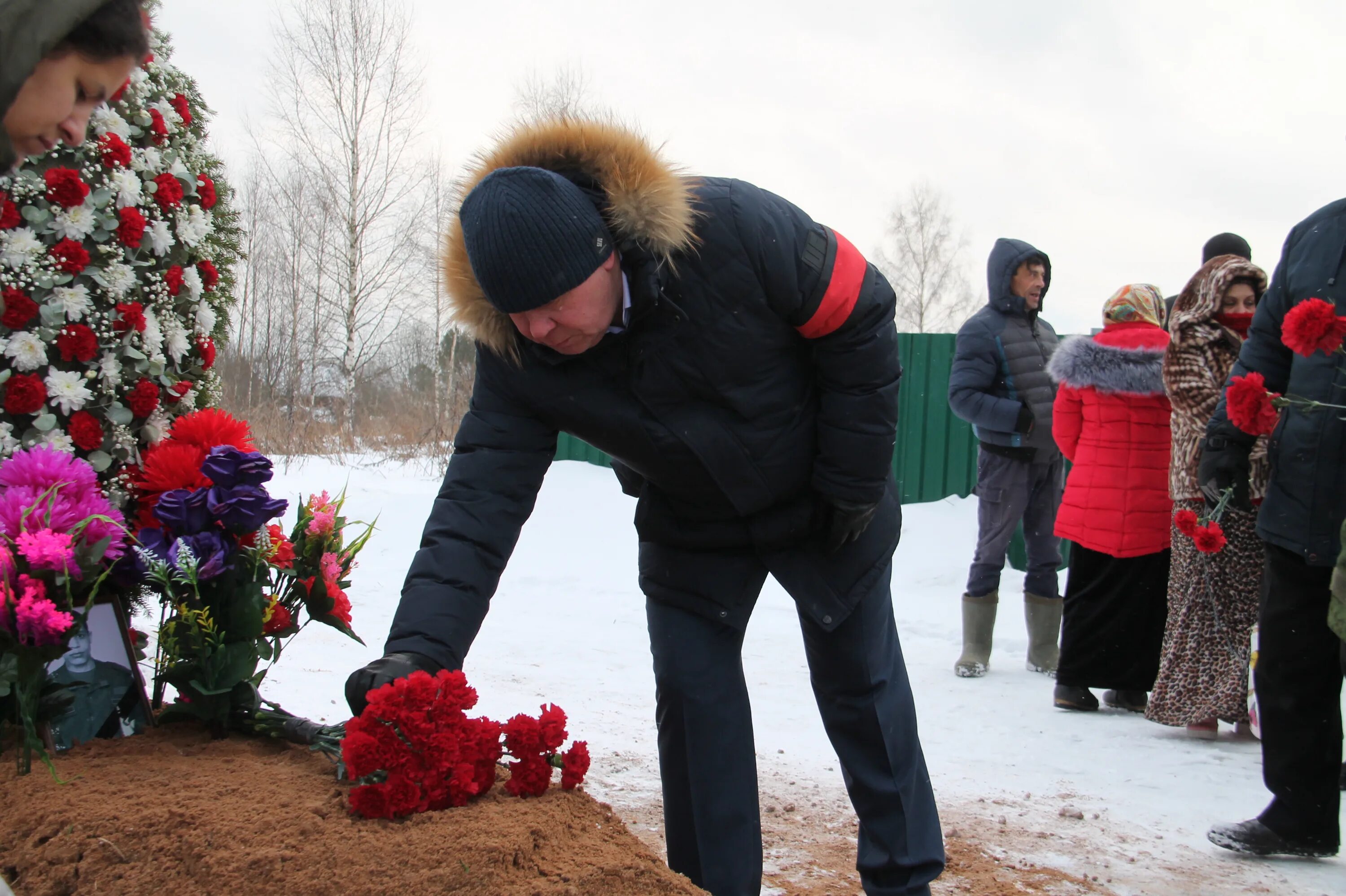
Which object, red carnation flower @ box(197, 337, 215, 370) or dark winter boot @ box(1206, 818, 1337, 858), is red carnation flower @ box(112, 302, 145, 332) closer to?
red carnation flower @ box(197, 337, 215, 370)

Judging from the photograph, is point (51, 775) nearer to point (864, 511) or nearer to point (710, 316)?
point (710, 316)

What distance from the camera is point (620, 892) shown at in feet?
5.15

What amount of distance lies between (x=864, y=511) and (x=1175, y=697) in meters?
2.83

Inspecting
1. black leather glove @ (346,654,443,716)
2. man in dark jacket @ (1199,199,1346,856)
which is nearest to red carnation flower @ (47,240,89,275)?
black leather glove @ (346,654,443,716)

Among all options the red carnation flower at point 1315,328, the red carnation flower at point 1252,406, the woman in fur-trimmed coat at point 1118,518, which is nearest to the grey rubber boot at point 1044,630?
the woman in fur-trimmed coat at point 1118,518

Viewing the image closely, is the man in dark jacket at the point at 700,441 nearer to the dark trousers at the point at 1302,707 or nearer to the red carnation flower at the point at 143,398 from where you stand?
the red carnation flower at the point at 143,398

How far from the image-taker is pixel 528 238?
1916 millimetres

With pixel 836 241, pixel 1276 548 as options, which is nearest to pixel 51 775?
pixel 836 241

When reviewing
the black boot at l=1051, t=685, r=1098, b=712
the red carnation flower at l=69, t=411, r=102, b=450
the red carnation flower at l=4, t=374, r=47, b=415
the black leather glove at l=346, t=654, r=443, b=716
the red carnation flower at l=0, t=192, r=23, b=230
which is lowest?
the black boot at l=1051, t=685, r=1098, b=712

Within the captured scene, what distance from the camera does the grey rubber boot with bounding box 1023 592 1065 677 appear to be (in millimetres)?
5660

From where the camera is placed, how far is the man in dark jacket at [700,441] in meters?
2.02

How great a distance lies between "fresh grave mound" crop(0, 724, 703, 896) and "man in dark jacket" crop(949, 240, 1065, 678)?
4157mm

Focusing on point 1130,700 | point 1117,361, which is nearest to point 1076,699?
point 1130,700

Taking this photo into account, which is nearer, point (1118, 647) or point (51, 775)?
point (51, 775)
